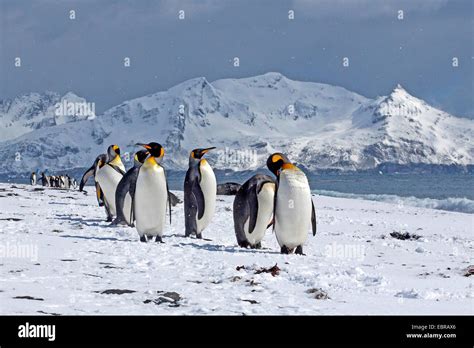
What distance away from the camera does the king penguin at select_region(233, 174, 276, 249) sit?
33.6 feet

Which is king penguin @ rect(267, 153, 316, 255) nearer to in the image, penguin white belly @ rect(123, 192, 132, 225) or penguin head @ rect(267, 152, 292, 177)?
penguin head @ rect(267, 152, 292, 177)

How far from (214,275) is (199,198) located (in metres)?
4.83

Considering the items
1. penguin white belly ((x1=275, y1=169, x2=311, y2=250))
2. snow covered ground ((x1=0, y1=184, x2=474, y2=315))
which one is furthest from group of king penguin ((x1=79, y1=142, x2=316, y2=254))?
snow covered ground ((x1=0, y1=184, x2=474, y2=315))

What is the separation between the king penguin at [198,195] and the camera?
12078 mm

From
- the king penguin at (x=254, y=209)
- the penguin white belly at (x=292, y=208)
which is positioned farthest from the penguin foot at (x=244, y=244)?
the penguin white belly at (x=292, y=208)

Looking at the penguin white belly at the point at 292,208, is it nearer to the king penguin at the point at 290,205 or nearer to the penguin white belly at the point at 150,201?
the king penguin at the point at 290,205

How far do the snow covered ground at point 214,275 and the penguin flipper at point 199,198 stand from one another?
0.58m

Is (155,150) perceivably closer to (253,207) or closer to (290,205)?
(253,207)

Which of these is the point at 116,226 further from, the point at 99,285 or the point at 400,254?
the point at 99,285

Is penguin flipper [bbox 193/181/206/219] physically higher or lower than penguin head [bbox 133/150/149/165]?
lower

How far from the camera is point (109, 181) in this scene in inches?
545

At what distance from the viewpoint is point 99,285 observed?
6.39 meters
